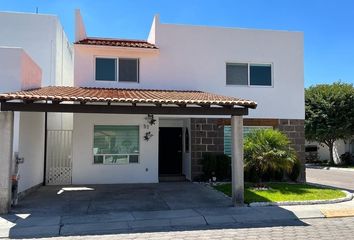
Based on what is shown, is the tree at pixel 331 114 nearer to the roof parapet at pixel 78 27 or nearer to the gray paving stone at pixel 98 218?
the roof parapet at pixel 78 27

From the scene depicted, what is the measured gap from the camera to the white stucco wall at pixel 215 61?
56.2 feet

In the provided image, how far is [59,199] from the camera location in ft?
43.1

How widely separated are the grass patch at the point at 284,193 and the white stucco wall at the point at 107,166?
334 cm

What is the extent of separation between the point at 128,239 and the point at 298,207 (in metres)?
5.84

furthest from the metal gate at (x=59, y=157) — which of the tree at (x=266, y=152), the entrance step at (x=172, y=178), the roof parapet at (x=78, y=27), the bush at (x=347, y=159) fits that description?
the bush at (x=347, y=159)

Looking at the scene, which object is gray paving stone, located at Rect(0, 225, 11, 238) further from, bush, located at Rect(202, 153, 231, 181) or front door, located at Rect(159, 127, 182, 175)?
front door, located at Rect(159, 127, 182, 175)

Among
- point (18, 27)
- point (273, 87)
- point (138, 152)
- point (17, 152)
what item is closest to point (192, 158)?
point (138, 152)

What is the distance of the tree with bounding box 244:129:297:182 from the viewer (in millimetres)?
14680

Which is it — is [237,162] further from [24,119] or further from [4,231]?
[24,119]

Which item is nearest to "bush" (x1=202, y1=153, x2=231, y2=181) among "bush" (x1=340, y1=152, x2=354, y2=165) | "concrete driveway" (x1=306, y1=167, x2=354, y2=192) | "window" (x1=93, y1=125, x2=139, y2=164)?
"window" (x1=93, y1=125, x2=139, y2=164)

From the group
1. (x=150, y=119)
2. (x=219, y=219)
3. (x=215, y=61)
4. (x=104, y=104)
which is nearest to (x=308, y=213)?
(x=219, y=219)

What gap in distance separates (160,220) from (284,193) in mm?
5679

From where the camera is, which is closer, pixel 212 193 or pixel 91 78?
pixel 212 193

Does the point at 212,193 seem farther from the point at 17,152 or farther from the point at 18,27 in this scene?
the point at 18,27
